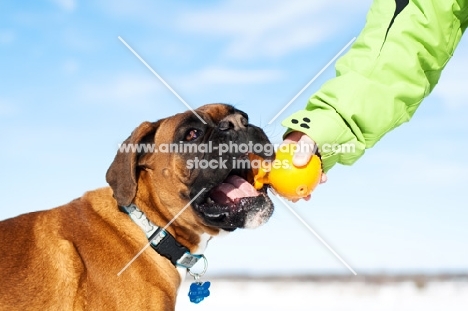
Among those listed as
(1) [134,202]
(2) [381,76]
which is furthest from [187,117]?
(2) [381,76]

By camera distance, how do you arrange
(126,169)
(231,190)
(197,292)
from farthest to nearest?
(197,292), (231,190), (126,169)

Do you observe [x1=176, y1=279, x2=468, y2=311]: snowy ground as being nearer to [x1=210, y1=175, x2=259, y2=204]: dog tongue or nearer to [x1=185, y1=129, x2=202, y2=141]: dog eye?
[x1=210, y1=175, x2=259, y2=204]: dog tongue

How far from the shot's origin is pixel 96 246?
5.13m

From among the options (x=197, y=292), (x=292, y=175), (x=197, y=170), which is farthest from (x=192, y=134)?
(x=197, y=292)

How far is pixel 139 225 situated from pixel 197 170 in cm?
58

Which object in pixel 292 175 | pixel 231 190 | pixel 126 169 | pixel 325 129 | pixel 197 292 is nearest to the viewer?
pixel 325 129

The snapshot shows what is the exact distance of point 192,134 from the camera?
541cm

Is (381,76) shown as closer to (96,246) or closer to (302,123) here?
(302,123)

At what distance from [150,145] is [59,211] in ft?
2.74

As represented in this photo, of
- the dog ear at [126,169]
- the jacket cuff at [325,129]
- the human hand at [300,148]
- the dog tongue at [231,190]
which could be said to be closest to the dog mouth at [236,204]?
the dog tongue at [231,190]

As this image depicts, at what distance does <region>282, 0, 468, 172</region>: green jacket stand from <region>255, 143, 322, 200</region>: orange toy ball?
126 mm

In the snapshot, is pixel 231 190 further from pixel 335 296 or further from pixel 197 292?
pixel 335 296

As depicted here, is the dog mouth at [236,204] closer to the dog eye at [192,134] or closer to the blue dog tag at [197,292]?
the dog eye at [192,134]

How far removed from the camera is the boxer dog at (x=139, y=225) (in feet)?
16.4
